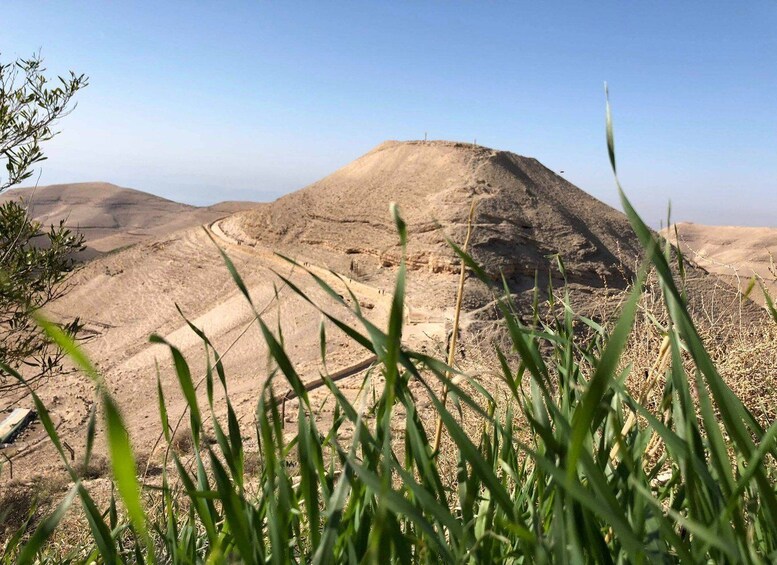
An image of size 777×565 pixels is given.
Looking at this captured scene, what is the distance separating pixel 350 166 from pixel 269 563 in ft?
58.5

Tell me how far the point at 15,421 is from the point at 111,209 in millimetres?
40345

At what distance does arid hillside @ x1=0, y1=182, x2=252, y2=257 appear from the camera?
1602 inches

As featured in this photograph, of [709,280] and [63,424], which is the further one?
[709,280]

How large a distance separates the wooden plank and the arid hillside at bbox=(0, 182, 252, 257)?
2762cm

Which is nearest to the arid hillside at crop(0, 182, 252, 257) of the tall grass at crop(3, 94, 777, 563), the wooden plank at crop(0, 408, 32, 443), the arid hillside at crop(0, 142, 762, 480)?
the arid hillside at crop(0, 142, 762, 480)

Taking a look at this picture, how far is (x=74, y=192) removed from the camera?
166 ft

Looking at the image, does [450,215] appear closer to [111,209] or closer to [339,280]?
[339,280]

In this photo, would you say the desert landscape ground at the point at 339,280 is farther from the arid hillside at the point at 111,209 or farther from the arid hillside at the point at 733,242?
the arid hillside at the point at 111,209

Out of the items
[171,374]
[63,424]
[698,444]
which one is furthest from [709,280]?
[698,444]

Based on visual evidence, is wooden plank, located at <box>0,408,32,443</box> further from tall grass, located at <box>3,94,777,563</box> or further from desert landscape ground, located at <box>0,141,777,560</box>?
tall grass, located at <box>3,94,777,563</box>

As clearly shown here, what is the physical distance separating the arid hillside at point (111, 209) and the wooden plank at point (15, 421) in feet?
90.6

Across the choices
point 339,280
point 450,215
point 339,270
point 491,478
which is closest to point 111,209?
point 339,270

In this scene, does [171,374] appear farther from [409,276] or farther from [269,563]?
[269,563]

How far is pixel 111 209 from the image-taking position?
47.4m
